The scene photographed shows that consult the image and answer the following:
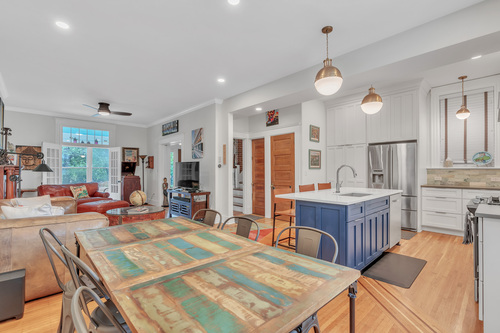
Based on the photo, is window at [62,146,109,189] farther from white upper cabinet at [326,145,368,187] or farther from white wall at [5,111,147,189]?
white upper cabinet at [326,145,368,187]

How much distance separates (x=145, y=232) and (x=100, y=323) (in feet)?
2.26

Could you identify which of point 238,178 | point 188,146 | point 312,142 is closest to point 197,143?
point 188,146

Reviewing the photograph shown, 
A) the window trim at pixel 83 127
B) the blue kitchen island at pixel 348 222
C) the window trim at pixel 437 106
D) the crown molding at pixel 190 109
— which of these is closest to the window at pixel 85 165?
the window trim at pixel 83 127

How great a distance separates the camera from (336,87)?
237 centimetres

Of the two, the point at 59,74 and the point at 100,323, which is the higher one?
the point at 59,74

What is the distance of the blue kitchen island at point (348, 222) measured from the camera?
2473 mm

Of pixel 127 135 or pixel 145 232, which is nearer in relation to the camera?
pixel 145 232

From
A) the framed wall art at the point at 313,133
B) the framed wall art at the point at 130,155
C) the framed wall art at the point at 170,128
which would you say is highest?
the framed wall art at the point at 170,128

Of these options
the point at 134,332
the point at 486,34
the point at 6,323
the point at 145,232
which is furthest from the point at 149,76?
the point at 486,34

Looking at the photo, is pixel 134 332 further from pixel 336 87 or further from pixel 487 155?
pixel 487 155

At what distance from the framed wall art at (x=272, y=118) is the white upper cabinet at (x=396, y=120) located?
197cm

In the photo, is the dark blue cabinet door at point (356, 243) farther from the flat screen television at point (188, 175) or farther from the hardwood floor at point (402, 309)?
the flat screen television at point (188, 175)

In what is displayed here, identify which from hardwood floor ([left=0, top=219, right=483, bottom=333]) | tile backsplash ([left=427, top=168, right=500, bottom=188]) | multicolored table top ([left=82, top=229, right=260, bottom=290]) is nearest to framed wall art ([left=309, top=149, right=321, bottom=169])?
tile backsplash ([left=427, top=168, right=500, bottom=188])

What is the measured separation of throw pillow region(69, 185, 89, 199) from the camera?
5.57 meters
